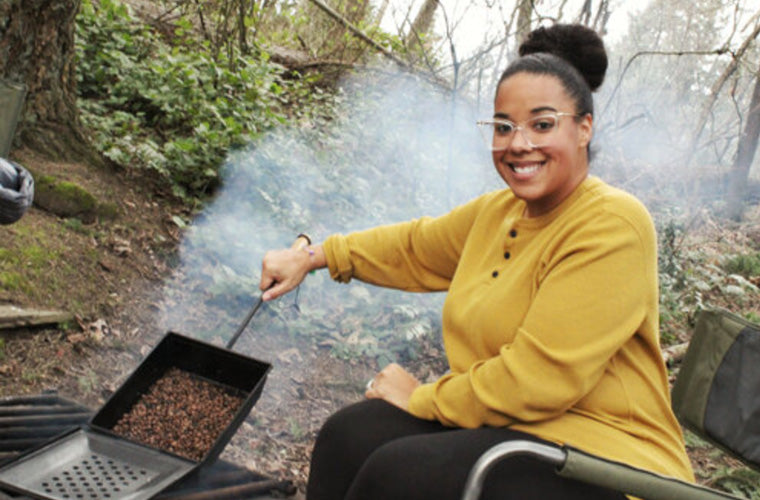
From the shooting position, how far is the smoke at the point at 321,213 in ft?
11.7

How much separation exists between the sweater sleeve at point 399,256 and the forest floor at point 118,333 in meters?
1.00

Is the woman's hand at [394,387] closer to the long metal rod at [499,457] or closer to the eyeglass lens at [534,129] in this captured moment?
the long metal rod at [499,457]

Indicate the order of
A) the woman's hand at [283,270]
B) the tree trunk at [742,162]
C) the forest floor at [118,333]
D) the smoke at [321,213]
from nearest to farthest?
1. the woman's hand at [283,270]
2. the forest floor at [118,333]
3. the smoke at [321,213]
4. the tree trunk at [742,162]

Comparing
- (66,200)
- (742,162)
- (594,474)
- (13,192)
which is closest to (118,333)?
(66,200)

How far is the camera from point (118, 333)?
3057 mm

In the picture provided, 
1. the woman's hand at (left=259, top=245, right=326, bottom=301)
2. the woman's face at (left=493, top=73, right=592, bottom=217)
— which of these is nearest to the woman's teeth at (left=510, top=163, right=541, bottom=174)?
the woman's face at (left=493, top=73, right=592, bottom=217)

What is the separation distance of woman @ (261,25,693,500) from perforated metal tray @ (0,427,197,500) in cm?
45

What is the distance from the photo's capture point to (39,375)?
8.60 feet

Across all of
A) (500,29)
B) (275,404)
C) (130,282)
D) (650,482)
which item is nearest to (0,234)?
(130,282)

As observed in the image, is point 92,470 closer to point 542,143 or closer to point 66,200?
point 542,143

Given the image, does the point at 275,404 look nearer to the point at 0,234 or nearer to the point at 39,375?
the point at 39,375

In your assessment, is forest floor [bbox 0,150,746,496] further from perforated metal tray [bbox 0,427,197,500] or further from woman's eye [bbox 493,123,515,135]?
woman's eye [bbox 493,123,515,135]

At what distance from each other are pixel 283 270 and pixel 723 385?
4.61 ft

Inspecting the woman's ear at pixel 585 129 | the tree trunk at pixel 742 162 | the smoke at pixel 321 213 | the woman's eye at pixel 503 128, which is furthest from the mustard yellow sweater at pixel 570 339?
the tree trunk at pixel 742 162
